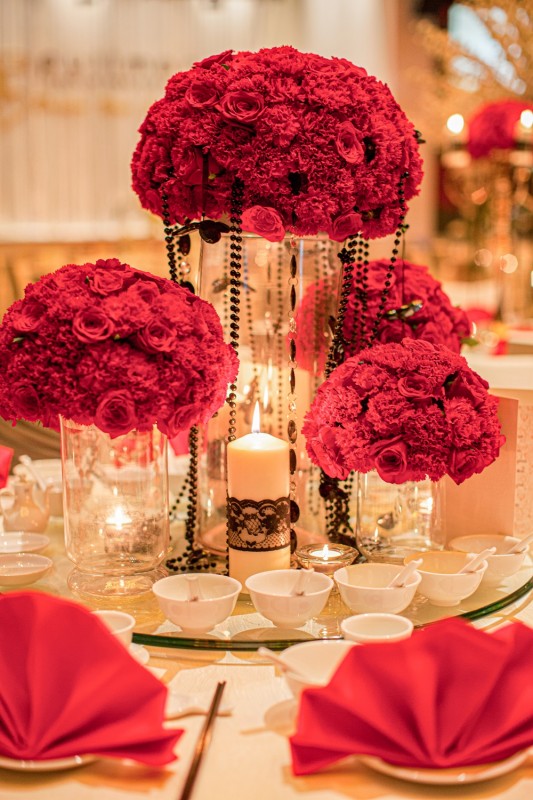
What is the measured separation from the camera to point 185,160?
1225mm

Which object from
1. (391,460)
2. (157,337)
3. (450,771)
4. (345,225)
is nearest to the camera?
(450,771)

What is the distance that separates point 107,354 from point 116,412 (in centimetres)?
6

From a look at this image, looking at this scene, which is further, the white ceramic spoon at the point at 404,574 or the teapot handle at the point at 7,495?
the teapot handle at the point at 7,495

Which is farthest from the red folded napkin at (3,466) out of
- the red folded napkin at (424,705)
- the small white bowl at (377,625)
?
the red folded napkin at (424,705)

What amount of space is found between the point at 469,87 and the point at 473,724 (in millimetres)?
4721

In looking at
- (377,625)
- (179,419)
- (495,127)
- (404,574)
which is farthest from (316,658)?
(495,127)

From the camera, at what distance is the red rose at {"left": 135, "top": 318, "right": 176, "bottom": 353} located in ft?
3.34

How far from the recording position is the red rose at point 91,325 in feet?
3.31

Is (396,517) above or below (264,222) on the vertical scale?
below

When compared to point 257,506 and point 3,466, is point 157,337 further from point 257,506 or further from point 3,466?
point 3,466

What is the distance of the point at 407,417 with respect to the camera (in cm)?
112

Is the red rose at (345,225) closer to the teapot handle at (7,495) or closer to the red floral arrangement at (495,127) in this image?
the teapot handle at (7,495)

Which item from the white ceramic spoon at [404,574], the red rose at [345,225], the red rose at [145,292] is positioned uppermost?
the red rose at [345,225]

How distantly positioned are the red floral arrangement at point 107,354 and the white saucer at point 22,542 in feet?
1.08
